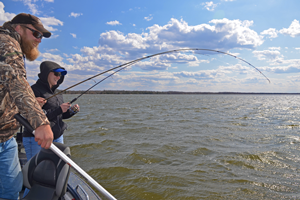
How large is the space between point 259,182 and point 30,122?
5516 mm

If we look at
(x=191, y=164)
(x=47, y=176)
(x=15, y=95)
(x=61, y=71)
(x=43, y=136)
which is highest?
(x=61, y=71)

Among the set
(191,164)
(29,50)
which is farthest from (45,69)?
(191,164)

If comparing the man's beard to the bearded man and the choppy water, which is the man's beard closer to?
the bearded man

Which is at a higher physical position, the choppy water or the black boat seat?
the black boat seat

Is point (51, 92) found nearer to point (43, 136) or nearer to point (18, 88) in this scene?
point (18, 88)

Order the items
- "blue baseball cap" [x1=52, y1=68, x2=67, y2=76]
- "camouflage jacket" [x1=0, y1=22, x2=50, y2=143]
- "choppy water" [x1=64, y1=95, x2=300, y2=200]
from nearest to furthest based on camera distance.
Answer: "camouflage jacket" [x1=0, y1=22, x2=50, y2=143] → "blue baseball cap" [x1=52, y1=68, x2=67, y2=76] → "choppy water" [x1=64, y1=95, x2=300, y2=200]

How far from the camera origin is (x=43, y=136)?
1402mm

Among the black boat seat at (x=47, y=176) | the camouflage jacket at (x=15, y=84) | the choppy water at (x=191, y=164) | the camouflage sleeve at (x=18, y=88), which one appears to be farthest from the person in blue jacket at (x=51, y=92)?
the choppy water at (x=191, y=164)

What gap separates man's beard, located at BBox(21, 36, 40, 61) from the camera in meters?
1.82

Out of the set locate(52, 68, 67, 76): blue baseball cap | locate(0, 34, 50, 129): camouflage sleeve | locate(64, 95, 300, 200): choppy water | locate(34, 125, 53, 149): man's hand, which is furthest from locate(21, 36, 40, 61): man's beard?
locate(64, 95, 300, 200): choppy water

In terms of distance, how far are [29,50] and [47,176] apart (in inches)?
50.0

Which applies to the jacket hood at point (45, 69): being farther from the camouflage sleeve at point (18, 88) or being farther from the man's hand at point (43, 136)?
the man's hand at point (43, 136)

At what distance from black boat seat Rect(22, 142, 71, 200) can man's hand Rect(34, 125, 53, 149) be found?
1.92 ft

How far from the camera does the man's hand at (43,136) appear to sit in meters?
1.39
